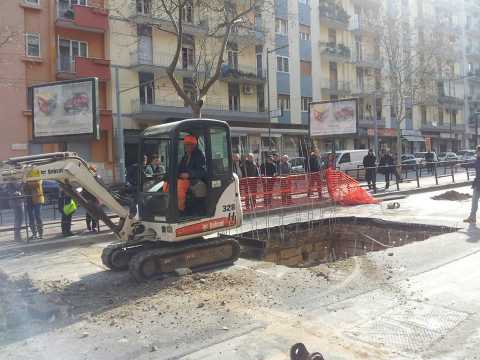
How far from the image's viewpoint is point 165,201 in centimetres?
698

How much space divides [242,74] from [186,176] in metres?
29.9

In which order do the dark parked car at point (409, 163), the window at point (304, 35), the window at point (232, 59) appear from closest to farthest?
the dark parked car at point (409, 163), the window at point (232, 59), the window at point (304, 35)

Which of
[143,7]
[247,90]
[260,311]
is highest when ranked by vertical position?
[143,7]

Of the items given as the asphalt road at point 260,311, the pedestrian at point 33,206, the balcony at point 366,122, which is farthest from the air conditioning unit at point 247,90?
the asphalt road at point 260,311

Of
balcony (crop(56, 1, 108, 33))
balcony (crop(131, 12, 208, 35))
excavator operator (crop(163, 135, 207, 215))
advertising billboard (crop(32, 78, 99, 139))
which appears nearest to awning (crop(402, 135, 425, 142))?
balcony (crop(131, 12, 208, 35))

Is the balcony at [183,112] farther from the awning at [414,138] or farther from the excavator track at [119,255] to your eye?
the excavator track at [119,255]

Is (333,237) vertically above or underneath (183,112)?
underneath

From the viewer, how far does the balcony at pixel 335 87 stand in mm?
43469

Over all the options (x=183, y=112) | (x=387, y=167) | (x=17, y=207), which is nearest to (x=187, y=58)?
(x=183, y=112)

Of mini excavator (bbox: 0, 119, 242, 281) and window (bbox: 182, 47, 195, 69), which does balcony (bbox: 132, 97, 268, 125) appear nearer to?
window (bbox: 182, 47, 195, 69)

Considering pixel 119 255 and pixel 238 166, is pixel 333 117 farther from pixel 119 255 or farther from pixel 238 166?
pixel 119 255

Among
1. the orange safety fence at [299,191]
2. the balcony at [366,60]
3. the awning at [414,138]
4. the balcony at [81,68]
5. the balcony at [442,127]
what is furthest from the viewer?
the balcony at [442,127]

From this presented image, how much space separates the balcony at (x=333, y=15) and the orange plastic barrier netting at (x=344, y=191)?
30649 mm

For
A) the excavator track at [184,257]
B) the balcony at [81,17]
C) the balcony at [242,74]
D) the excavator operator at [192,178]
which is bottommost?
the excavator track at [184,257]
